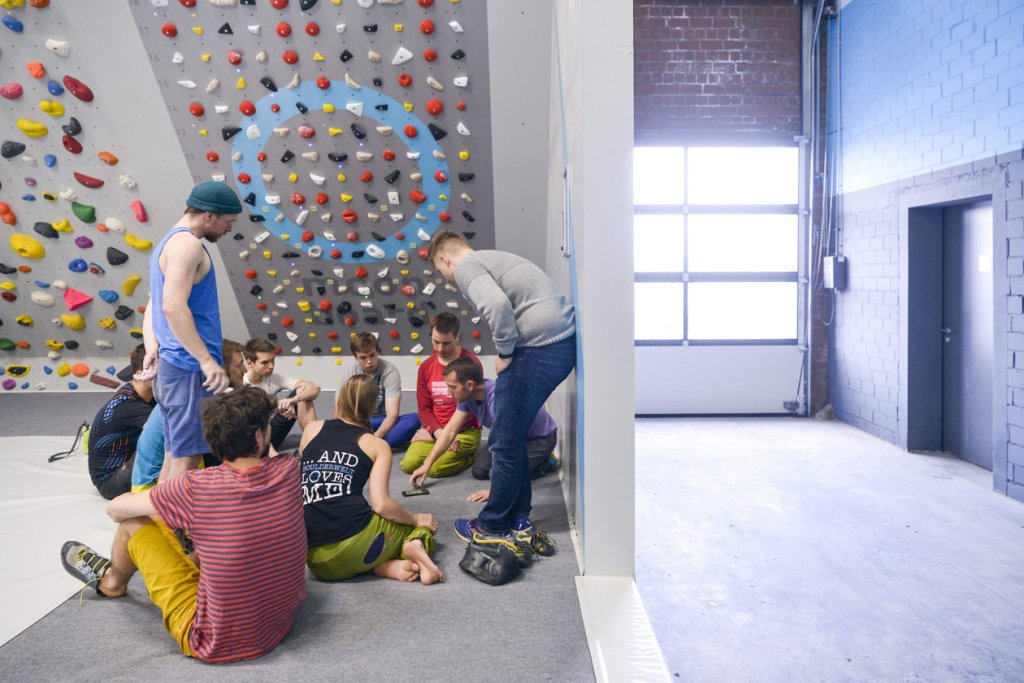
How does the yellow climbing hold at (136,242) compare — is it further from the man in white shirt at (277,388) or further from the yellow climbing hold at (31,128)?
the man in white shirt at (277,388)

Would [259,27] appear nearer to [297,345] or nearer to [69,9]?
[69,9]

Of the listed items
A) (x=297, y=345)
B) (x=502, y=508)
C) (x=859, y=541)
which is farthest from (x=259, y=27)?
(x=859, y=541)

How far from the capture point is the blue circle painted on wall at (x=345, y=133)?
153 inches

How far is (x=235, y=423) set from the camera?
1797 mm

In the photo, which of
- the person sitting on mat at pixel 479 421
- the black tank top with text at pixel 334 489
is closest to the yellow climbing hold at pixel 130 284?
the person sitting on mat at pixel 479 421

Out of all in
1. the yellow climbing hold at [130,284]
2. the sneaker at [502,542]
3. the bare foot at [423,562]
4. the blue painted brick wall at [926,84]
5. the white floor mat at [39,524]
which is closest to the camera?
the white floor mat at [39,524]

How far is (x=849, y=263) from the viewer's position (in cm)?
582

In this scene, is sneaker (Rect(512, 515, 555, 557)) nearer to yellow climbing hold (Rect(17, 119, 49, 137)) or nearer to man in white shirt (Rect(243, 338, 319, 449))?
man in white shirt (Rect(243, 338, 319, 449))

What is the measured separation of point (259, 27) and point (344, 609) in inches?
112

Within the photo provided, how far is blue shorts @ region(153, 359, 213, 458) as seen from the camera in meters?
2.37

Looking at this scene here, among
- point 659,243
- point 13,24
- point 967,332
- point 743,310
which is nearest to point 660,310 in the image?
point 659,243

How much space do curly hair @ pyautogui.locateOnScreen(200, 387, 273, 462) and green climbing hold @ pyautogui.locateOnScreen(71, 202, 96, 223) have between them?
325 centimetres

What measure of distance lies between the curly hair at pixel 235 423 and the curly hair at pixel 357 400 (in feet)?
1.75

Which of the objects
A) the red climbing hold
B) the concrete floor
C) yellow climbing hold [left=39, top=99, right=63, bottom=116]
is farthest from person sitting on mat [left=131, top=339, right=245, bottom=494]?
yellow climbing hold [left=39, top=99, right=63, bottom=116]
